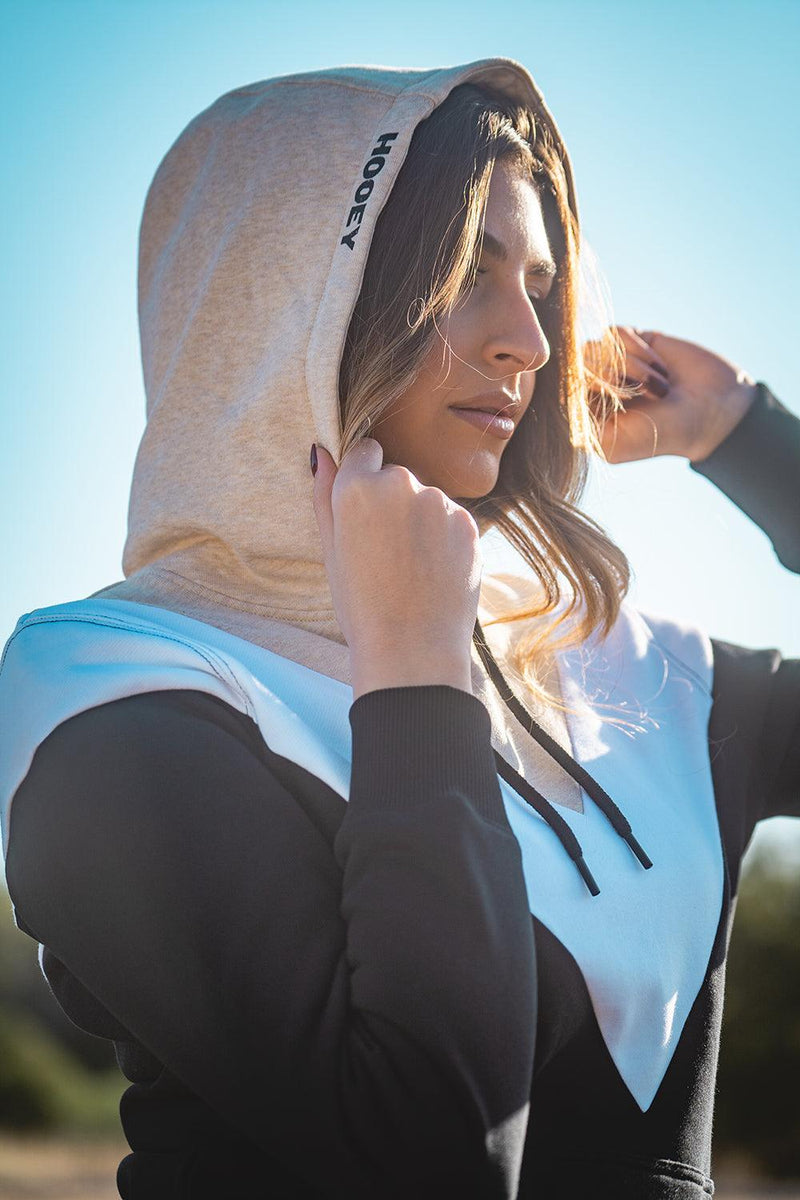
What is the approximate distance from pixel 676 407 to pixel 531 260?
2.56 ft

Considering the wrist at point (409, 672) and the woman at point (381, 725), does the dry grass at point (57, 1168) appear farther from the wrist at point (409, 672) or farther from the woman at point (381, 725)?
the wrist at point (409, 672)

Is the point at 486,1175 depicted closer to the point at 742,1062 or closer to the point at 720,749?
the point at 720,749

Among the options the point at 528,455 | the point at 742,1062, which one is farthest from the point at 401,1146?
the point at 742,1062

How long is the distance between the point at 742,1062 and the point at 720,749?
1414 centimetres

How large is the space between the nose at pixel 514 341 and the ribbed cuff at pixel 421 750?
76cm

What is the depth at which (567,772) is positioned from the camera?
185 centimetres

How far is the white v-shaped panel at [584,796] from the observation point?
1467 mm

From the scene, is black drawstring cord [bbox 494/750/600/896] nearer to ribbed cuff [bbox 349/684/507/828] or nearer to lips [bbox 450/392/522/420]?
ribbed cuff [bbox 349/684/507/828]

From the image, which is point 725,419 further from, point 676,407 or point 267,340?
point 267,340

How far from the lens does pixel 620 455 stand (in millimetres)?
2633

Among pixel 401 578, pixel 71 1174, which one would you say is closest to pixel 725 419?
pixel 401 578

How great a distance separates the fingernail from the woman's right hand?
1.32 metres

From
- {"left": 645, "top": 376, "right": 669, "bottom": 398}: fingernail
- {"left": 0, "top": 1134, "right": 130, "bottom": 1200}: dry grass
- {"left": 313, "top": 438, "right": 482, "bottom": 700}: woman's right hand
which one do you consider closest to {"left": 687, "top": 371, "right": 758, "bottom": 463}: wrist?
{"left": 645, "top": 376, "right": 669, "bottom": 398}: fingernail

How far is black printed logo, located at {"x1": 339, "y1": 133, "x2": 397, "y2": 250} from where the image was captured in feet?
5.92
